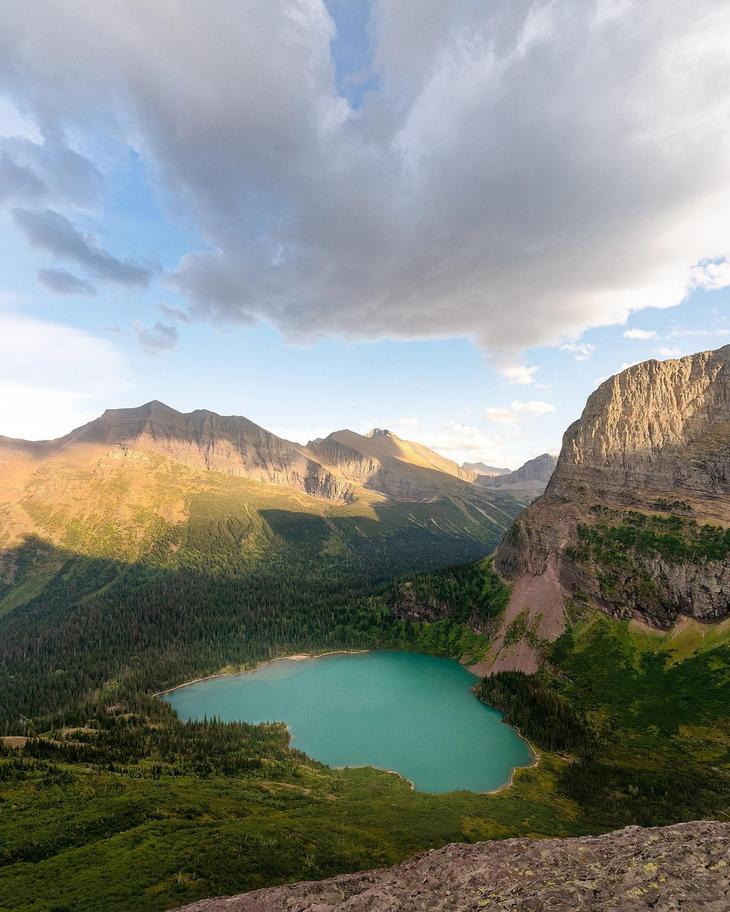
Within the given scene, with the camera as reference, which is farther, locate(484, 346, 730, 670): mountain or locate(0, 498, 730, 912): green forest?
locate(484, 346, 730, 670): mountain

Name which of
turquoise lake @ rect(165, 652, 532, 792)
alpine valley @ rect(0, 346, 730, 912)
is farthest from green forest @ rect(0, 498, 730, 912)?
turquoise lake @ rect(165, 652, 532, 792)

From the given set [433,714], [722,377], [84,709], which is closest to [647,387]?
[722,377]

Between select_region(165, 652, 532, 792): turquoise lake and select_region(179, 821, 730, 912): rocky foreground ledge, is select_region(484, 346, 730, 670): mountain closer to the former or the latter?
select_region(165, 652, 532, 792): turquoise lake

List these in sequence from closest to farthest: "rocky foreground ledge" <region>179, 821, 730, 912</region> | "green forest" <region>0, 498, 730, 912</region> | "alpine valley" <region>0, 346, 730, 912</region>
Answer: "rocky foreground ledge" <region>179, 821, 730, 912</region>
"alpine valley" <region>0, 346, 730, 912</region>
"green forest" <region>0, 498, 730, 912</region>

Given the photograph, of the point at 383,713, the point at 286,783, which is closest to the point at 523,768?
the point at 383,713

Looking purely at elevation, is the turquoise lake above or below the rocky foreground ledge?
below

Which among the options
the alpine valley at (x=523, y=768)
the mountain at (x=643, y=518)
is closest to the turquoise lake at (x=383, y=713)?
the alpine valley at (x=523, y=768)

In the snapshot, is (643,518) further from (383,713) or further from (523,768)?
(383,713)
